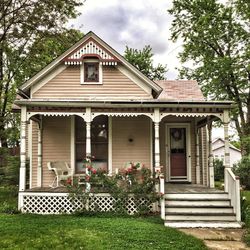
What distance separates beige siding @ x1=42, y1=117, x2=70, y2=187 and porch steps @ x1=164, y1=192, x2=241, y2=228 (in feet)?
14.9

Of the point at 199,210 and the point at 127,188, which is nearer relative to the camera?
→ the point at 199,210

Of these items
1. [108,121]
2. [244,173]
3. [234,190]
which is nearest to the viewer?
Result: [234,190]

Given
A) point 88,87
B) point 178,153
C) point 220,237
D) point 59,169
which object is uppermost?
point 88,87

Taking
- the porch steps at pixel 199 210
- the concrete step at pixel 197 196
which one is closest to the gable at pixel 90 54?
the concrete step at pixel 197 196

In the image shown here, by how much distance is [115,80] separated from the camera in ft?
41.9

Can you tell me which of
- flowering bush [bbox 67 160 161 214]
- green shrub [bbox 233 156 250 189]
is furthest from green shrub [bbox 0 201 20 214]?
green shrub [bbox 233 156 250 189]

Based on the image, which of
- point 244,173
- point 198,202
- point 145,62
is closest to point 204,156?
point 198,202

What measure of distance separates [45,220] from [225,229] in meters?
4.97

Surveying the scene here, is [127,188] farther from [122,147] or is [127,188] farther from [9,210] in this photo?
[9,210]

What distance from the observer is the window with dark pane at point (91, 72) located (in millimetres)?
12797

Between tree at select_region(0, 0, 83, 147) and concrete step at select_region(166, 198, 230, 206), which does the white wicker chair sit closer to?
concrete step at select_region(166, 198, 230, 206)

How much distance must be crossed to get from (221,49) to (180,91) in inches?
527

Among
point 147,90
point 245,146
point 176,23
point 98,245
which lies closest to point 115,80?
point 147,90

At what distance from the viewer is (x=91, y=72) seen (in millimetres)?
12867
